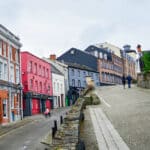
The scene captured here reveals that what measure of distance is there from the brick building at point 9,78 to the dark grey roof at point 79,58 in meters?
40.4

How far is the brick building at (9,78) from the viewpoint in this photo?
150ft

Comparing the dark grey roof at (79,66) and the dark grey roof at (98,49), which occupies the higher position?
the dark grey roof at (98,49)

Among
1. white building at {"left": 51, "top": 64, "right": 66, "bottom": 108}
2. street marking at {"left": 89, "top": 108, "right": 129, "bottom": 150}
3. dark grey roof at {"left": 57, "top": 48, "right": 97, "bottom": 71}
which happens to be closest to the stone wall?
street marking at {"left": 89, "top": 108, "right": 129, "bottom": 150}

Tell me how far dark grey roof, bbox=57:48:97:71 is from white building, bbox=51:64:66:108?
15871 millimetres

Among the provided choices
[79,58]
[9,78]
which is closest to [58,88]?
[79,58]

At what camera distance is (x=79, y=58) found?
93188 mm

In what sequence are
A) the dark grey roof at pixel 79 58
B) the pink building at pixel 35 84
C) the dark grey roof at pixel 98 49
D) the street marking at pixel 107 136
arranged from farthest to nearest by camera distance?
the dark grey roof at pixel 98 49
the dark grey roof at pixel 79 58
the pink building at pixel 35 84
the street marking at pixel 107 136

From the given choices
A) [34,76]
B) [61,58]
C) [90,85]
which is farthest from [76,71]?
[90,85]

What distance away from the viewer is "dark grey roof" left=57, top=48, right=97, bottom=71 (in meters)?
93.1

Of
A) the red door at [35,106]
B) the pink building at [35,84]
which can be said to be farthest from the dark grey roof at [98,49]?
the red door at [35,106]

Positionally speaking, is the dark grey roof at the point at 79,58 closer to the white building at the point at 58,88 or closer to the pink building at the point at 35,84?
the white building at the point at 58,88

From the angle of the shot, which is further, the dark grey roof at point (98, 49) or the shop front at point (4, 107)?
the dark grey roof at point (98, 49)

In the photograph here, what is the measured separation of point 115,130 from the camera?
1488cm

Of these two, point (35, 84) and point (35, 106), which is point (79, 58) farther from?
point (35, 106)
